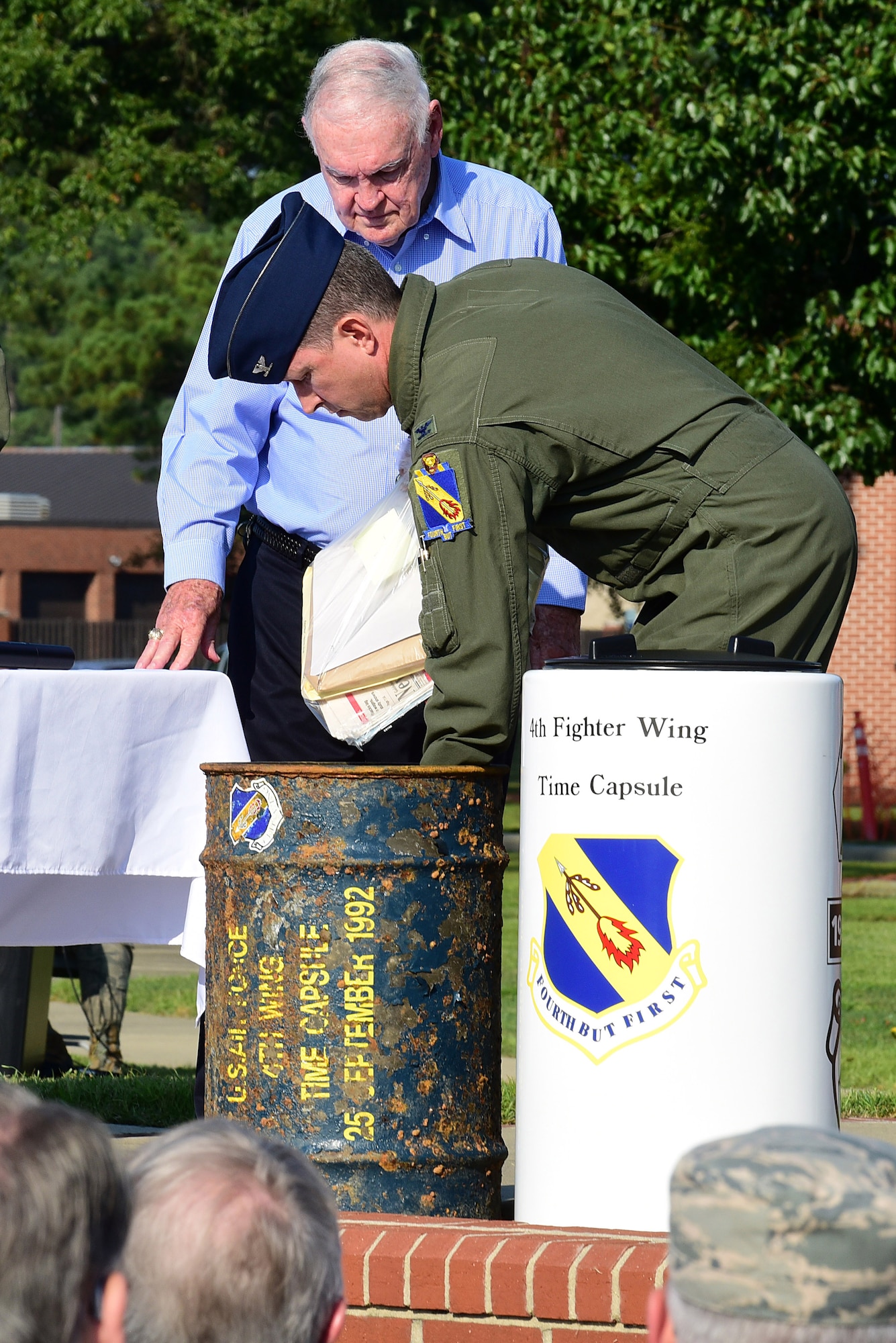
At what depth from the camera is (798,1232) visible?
1.45m

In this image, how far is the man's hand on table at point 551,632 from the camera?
411 cm

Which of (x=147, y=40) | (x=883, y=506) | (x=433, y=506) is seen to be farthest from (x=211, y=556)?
(x=883, y=506)

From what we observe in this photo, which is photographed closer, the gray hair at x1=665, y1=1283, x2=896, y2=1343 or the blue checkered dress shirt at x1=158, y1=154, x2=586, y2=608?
the gray hair at x1=665, y1=1283, x2=896, y2=1343

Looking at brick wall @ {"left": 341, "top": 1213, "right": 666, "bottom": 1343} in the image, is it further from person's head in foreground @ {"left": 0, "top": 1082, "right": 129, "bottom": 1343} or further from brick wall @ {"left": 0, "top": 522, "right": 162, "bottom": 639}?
brick wall @ {"left": 0, "top": 522, "right": 162, "bottom": 639}

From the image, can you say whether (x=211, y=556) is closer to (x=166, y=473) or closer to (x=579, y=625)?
(x=166, y=473)

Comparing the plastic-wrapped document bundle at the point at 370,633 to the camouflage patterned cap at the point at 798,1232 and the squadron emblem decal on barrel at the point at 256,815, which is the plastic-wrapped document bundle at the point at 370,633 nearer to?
the squadron emblem decal on barrel at the point at 256,815

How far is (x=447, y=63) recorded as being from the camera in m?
13.9

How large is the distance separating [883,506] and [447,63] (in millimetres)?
11071

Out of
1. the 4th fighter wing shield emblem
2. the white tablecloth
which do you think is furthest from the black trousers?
the 4th fighter wing shield emblem

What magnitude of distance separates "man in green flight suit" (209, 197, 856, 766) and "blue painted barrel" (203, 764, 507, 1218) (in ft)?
0.59

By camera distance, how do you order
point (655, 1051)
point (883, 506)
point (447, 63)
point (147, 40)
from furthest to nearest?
point (883, 506)
point (147, 40)
point (447, 63)
point (655, 1051)

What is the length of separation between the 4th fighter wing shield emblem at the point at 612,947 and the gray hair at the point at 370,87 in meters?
1.69

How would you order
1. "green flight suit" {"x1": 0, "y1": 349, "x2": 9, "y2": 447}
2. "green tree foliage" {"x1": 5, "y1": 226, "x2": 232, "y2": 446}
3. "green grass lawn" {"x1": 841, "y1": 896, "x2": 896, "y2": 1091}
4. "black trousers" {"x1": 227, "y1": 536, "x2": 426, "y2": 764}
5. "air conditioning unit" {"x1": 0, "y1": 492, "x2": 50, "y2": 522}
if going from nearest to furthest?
"black trousers" {"x1": 227, "y1": 536, "x2": 426, "y2": 764}, "green flight suit" {"x1": 0, "y1": 349, "x2": 9, "y2": 447}, "green grass lawn" {"x1": 841, "y1": 896, "x2": 896, "y2": 1091}, "green tree foliage" {"x1": 5, "y1": 226, "x2": 232, "y2": 446}, "air conditioning unit" {"x1": 0, "y1": 492, "x2": 50, "y2": 522}

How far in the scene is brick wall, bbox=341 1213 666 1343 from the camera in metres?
2.89
